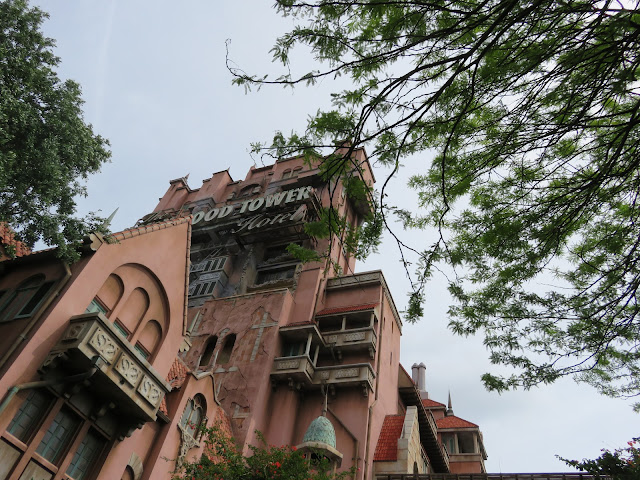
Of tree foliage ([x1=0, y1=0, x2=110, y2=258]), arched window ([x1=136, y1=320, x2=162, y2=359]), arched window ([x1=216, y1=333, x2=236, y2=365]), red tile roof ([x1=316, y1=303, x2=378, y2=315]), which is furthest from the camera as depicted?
red tile roof ([x1=316, y1=303, x2=378, y2=315])

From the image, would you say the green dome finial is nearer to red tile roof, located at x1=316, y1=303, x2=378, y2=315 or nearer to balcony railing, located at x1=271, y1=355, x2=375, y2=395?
balcony railing, located at x1=271, y1=355, x2=375, y2=395

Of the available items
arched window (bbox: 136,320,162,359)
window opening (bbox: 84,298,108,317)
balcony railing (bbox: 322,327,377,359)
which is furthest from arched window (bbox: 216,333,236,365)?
window opening (bbox: 84,298,108,317)

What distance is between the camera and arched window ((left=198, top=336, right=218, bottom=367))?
24.4 m

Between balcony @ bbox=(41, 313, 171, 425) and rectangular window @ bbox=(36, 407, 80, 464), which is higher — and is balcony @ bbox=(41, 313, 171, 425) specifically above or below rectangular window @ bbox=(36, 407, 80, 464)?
above

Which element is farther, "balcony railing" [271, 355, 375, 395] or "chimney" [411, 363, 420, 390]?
"chimney" [411, 363, 420, 390]

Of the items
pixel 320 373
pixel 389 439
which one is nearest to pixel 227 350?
pixel 320 373

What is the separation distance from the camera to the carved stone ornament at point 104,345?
11.7m

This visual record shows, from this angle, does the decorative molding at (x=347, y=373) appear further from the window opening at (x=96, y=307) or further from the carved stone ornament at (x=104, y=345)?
the carved stone ornament at (x=104, y=345)

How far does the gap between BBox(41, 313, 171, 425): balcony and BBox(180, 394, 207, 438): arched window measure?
254 centimetres

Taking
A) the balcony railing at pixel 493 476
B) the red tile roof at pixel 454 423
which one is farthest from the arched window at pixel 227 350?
the red tile roof at pixel 454 423

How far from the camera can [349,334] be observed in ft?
76.7

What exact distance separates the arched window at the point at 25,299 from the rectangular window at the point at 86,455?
11.7 feet

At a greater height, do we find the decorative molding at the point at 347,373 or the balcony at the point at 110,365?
the decorative molding at the point at 347,373

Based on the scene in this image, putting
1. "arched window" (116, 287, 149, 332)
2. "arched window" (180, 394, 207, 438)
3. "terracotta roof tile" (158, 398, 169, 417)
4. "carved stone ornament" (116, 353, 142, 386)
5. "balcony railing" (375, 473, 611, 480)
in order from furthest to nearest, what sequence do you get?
"balcony railing" (375, 473, 611, 480) → "arched window" (180, 394, 207, 438) → "terracotta roof tile" (158, 398, 169, 417) → "arched window" (116, 287, 149, 332) → "carved stone ornament" (116, 353, 142, 386)
